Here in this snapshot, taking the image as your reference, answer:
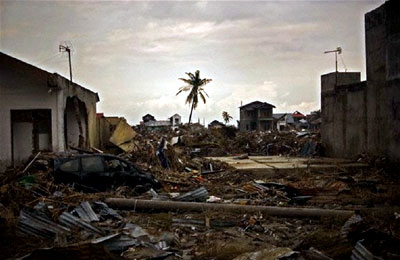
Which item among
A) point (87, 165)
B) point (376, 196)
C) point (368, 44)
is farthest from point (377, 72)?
point (87, 165)

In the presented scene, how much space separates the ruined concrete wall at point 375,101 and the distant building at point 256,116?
44956 millimetres

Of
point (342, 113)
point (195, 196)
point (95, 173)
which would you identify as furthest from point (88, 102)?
point (195, 196)

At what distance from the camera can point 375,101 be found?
668 inches

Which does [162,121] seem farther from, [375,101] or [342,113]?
[375,101]

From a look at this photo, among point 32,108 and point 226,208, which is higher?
point 32,108

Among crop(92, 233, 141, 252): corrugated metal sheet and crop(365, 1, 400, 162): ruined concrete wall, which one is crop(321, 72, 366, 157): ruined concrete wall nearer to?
crop(365, 1, 400, 162): ruined concrete wall

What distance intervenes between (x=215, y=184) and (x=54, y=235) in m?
7.69

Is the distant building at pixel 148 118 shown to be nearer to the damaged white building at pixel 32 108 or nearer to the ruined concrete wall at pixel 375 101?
the ruined concrete wall at pixel 375 101

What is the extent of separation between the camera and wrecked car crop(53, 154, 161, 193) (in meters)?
12.8

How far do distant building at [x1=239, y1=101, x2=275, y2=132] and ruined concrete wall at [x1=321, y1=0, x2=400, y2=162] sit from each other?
44956 mm

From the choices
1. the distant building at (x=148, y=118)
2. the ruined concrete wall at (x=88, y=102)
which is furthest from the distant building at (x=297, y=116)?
the ruined concrete wall at (x=88, y=102)

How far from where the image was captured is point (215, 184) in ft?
49.8

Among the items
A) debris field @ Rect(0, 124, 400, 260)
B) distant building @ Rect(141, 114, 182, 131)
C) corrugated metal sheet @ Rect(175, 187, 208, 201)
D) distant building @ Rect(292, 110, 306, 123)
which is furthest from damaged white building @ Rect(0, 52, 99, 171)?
distant building @ Rect(292, 110, 306, 123)

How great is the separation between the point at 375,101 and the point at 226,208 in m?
9.79
